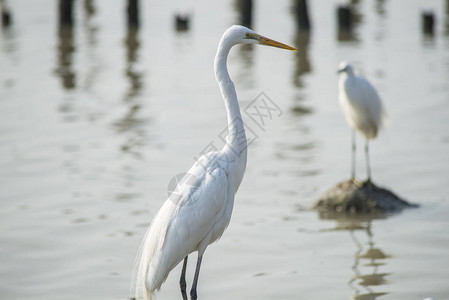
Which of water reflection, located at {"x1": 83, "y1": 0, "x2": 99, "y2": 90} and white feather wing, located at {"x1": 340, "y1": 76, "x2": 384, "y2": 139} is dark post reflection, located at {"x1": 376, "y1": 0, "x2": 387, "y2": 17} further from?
white feather wing, located at {"x1": 340, "y1": 76, "x2": 384, "y2": 139}

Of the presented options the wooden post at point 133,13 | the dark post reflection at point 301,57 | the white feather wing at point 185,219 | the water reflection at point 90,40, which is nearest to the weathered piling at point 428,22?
the dark post reflection at point 301,57

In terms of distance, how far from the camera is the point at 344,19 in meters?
21.6

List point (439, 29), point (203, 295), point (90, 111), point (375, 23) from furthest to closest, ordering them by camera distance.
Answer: point (375, 23)
point (439, 29)
point (90, 111)
point (203, 295)

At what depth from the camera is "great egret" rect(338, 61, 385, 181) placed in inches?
365

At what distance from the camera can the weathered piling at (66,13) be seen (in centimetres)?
2255

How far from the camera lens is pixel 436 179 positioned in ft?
31.2

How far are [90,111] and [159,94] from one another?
1915 mm

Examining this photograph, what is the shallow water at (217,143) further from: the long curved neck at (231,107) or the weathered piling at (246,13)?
the long curved neck at (231,107)

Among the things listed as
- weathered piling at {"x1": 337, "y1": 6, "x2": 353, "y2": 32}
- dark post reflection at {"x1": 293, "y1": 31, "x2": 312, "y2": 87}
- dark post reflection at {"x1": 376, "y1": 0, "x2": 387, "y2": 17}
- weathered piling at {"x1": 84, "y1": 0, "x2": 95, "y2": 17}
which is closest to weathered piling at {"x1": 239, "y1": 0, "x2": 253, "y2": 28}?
dark post reflection at {"x1": 293, "y1": 31, "x2": 312, "y2": 87}

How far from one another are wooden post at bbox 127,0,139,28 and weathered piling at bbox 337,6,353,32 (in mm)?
6574

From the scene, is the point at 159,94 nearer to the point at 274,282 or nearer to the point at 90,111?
the point at 90,111

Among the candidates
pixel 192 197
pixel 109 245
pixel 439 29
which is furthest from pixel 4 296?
pixel 439 29

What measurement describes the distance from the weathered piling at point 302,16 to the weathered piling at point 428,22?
3426mm

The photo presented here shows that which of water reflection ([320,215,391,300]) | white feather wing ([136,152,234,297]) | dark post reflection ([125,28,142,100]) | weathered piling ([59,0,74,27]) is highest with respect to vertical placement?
weathered piling ([59,0,74,27])
